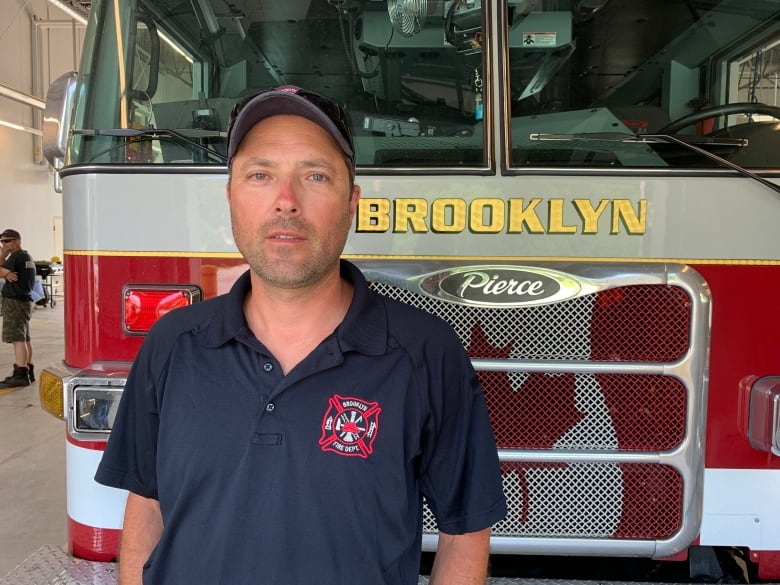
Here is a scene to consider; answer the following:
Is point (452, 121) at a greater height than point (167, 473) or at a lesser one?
greater

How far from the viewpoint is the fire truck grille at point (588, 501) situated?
2.15 metres

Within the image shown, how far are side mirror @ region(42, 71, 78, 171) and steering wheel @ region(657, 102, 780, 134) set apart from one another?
1.89m

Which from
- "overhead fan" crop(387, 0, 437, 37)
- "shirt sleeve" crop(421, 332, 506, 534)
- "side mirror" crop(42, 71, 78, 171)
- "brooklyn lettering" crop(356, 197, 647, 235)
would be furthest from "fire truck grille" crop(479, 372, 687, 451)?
"side mirror" crop(42, 71, 78, 171)

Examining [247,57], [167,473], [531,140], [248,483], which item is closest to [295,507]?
[248,483]

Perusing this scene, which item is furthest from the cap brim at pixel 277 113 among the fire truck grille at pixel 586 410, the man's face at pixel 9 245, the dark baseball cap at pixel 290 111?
the man's face at pixel 9 245

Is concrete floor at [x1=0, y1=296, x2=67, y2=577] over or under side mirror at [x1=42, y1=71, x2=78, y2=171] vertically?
under

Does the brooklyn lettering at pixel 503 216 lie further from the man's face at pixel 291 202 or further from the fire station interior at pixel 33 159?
the fire station interior at pixel 33 159

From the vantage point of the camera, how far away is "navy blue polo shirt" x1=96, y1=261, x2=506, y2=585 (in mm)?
1252

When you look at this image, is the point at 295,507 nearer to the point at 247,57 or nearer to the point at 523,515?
the point at 523,515

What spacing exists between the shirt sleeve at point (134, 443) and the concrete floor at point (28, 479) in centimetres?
278

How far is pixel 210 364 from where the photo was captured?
53.4 inches

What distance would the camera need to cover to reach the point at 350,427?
127cm

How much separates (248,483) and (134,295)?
1112 millimetres

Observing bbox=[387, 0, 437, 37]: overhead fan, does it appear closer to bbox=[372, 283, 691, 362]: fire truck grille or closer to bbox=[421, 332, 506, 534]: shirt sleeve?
bbox=[372, 283, 691, 362]: fire truck grille
